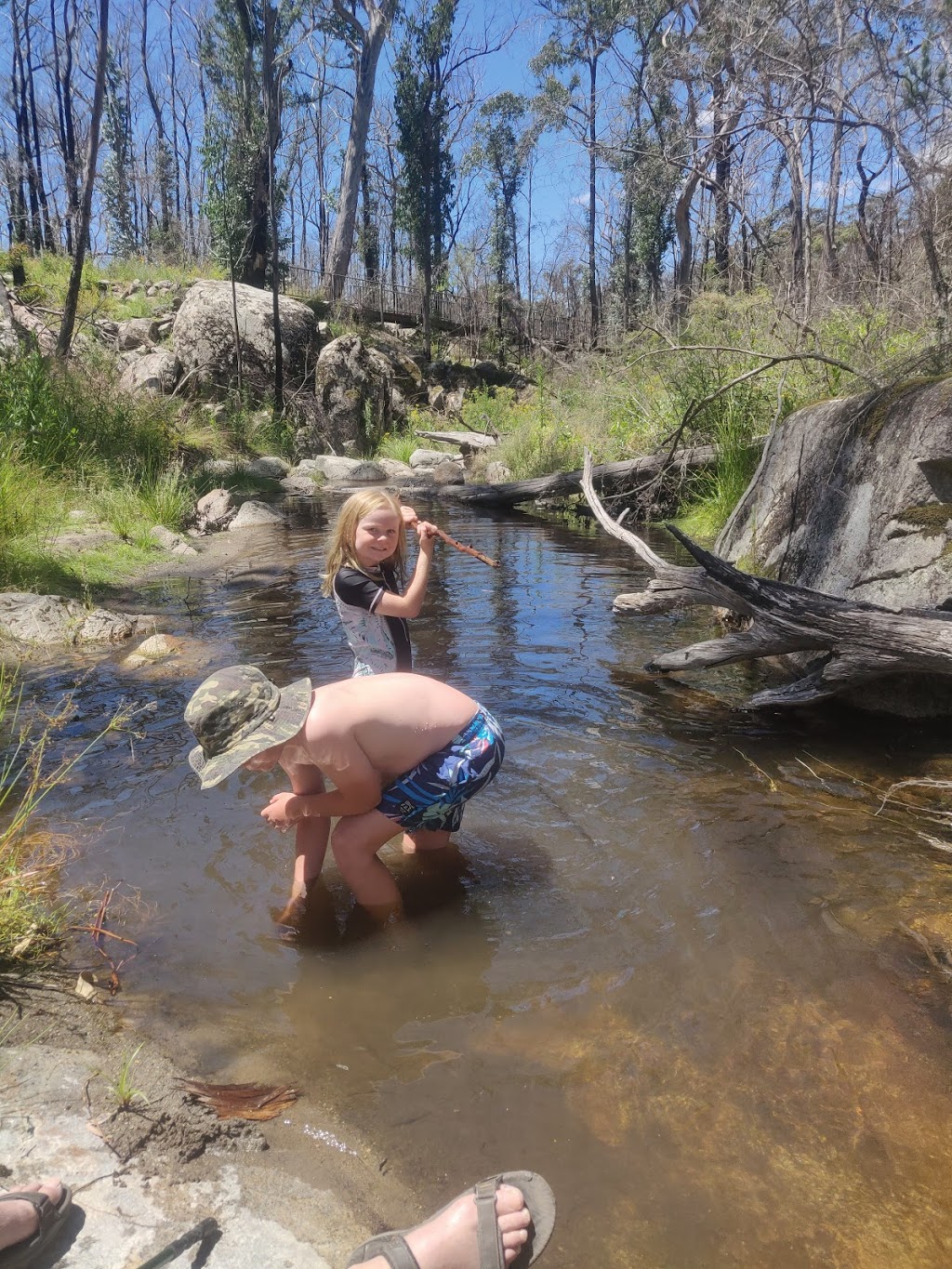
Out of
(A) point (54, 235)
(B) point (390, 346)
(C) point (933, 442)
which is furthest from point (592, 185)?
(C) point (933, 442)

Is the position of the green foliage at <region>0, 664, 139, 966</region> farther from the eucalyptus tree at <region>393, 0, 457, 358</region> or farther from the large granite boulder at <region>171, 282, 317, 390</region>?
the eucalyptus tree at <region>393, 0, 457, 358</region>

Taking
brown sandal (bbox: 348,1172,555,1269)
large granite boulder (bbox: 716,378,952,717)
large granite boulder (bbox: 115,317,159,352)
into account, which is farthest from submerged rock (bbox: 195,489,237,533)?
brown sandal (bbox: 348,1172,555,1269)

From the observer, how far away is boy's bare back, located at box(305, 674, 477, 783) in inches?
91.3

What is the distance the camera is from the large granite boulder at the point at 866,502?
421 cm

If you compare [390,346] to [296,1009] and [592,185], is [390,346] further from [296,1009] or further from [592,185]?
[296,1009]

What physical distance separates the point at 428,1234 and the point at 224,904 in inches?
54.3

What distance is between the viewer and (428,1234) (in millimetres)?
1468

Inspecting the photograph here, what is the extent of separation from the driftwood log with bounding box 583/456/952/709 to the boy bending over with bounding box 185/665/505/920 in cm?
189

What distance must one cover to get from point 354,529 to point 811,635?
2157 mm

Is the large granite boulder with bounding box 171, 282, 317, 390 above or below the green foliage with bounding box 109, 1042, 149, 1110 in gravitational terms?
above

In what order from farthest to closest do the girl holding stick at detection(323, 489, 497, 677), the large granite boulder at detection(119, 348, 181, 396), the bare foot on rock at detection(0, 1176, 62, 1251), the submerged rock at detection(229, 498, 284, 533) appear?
the large granite boulder at detection(119, 348, 181, 396)
the submerged rock at detection(229, 498, 284, 533)
the girl holding stick at detection(323, 489, 497, 677)
the bare foot on rock at detection(0, 1176, 62, 1251)

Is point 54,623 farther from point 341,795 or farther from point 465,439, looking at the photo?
point 465,439

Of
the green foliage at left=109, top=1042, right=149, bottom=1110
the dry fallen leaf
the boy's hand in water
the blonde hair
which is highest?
the blonde hair

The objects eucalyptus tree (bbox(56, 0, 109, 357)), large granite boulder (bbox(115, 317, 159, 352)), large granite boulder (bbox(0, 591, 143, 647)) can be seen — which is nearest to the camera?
large granite boulder (bbox(0, 591, 143, 647))
